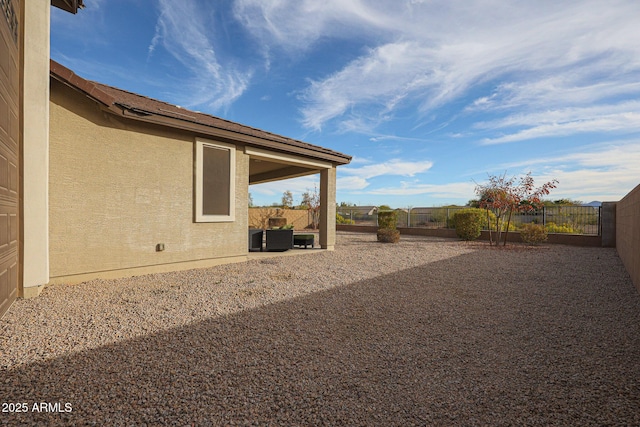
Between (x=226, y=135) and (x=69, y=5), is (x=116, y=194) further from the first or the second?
(x=69, y=5)

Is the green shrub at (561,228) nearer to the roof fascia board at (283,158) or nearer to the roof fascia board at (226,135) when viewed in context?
the roof fascia board at (226,135)

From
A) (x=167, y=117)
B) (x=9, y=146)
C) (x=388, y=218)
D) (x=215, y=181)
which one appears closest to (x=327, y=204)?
(x=215, y=181)

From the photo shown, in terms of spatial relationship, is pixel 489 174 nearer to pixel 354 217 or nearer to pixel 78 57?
pixel 354 217

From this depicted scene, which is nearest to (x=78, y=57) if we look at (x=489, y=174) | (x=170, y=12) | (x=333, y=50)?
(x=170, y=12)

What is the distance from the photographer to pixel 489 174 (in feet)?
44.0

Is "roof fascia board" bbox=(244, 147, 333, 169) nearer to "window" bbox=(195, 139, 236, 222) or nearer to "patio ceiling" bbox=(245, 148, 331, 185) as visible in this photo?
"patio ceiling" bbox=(245, 148, 331, 185)

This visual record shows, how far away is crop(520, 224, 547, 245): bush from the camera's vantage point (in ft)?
39.7

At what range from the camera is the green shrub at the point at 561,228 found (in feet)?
41.9

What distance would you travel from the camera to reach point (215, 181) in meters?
7.05

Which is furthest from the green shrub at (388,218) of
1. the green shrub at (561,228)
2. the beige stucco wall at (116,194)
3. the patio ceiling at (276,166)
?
the beige stucco wall at (116,194)

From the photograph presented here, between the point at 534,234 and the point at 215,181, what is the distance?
12.7m

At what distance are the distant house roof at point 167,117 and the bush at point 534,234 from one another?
8.54 metres

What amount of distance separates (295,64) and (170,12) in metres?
5.04

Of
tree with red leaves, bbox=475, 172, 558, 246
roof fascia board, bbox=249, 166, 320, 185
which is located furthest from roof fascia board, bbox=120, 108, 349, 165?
tree with red leaves, bbox=475, 172, 558, 246
